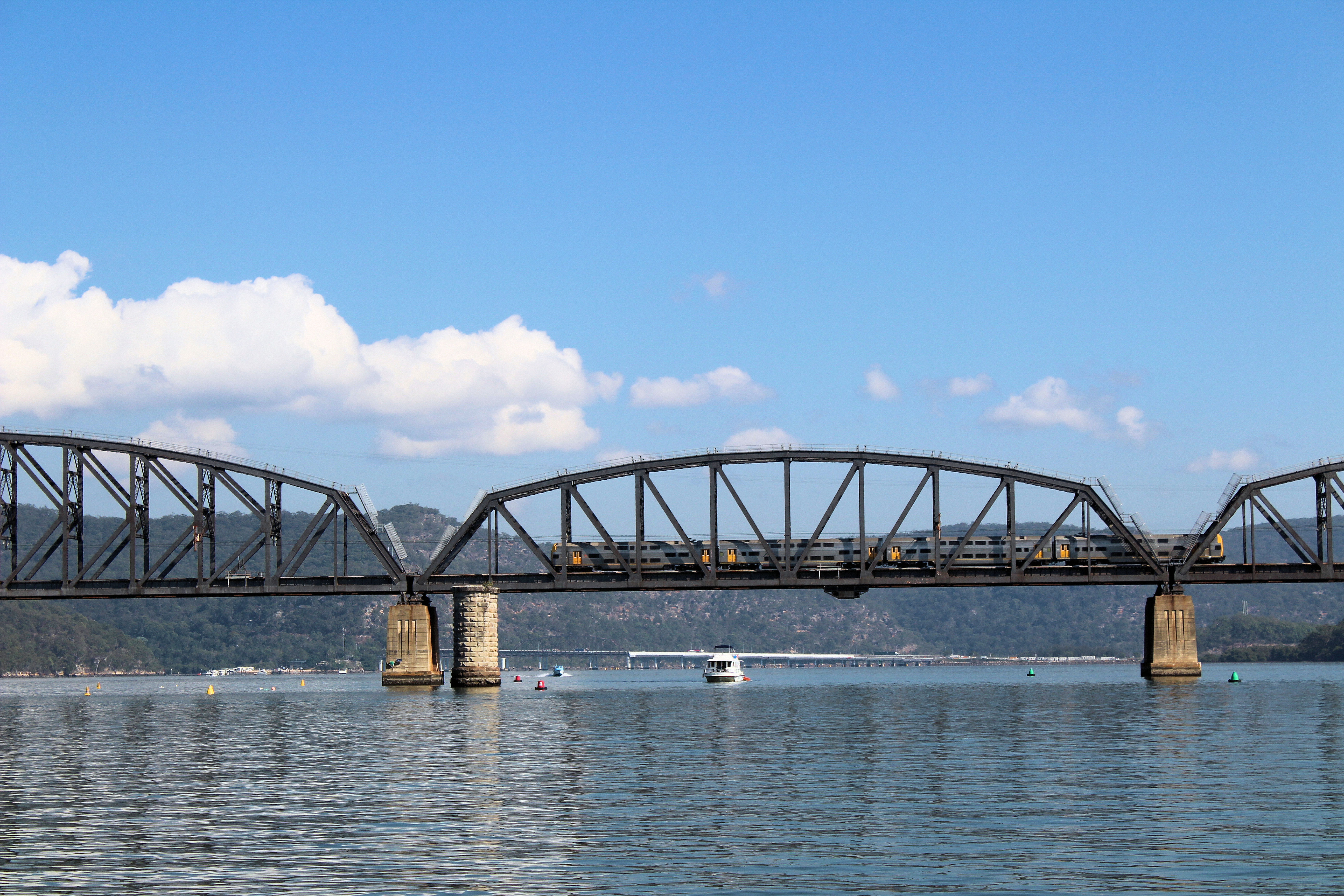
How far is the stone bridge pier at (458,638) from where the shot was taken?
424 feet

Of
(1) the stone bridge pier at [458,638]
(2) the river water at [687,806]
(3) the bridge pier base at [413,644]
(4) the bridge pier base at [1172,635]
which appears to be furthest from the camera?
(3) the bridge pier base at [413,644]

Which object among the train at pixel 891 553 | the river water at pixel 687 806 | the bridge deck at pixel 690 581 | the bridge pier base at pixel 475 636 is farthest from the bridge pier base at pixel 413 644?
the river water at pixel 687 806

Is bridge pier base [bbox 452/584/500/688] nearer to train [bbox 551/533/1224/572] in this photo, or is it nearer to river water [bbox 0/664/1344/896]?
train [bbox 551/533/1224/572]

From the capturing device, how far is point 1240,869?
31.3 meters

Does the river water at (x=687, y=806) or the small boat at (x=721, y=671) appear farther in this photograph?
the small boat at (x=721, y=671)

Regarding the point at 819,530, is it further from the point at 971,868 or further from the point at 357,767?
the point at 971,868

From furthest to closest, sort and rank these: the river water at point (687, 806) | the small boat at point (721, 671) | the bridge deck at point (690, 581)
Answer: the small boat at point (721, 671) < the bridge deck at point (690, 581) < the river water at point (687, 806)

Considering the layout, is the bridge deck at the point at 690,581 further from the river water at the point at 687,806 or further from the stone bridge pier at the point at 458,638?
the river water at the point at 687,806

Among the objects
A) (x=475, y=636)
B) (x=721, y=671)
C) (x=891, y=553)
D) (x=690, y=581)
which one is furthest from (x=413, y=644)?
(x=721, y=671)

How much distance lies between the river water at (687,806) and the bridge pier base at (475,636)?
42.2 m

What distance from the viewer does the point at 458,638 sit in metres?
134

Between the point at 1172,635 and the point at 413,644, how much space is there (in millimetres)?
68134

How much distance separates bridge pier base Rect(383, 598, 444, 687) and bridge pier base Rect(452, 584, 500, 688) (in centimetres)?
249

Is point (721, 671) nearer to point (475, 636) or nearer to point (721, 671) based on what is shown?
point (721, 671)
